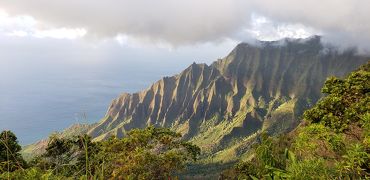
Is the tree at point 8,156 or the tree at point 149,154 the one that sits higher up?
the tree at point 8,156

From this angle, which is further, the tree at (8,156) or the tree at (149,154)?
the tree at (149,154)

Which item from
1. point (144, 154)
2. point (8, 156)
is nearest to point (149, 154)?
point (144, 154)

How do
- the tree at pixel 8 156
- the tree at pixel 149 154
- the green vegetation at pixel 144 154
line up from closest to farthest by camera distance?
the tree at pixel 8 156
the green vegetation at pixel 144 154
the tree at pixel 149 154

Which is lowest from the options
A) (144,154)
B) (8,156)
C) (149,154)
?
(149,154)

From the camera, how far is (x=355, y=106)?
112ft

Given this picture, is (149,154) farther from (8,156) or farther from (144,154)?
(8,156)

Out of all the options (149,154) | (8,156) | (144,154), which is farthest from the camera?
(149,154)

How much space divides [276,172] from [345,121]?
1181 inches

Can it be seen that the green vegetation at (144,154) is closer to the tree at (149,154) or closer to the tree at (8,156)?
the tree at (149,154)

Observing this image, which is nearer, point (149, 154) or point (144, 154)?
point (144, 154)

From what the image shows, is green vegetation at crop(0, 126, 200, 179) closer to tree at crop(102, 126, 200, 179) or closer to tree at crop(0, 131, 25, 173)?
tree at crop(102, 126, 200, 179)

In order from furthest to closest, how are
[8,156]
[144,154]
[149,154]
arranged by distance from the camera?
[149,154] → [144,154] → [8,156]

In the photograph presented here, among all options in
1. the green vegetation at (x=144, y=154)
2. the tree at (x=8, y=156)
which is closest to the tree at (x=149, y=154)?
the green vegetation at (x=144, y=154)

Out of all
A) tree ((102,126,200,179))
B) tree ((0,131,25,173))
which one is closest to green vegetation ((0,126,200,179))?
tree ((102,126,200,179))
